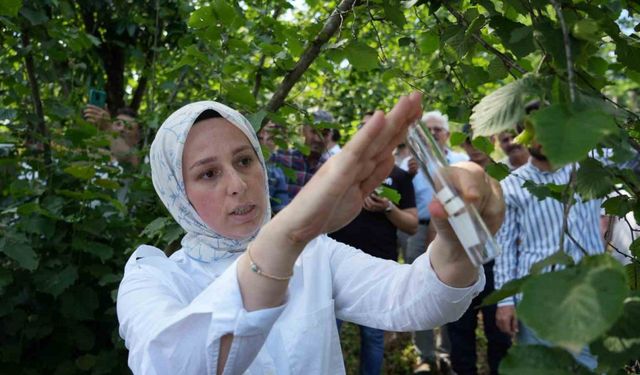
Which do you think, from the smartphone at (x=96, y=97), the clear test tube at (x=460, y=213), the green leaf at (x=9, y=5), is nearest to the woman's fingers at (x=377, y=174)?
the clear test tube at (x=460, y=213)

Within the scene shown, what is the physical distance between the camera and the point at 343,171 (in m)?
0.95

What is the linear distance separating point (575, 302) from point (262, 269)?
1.72 ft

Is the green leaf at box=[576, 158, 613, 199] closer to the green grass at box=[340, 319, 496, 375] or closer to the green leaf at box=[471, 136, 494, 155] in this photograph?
the green leaf at box=[471, 136, 494, 155]

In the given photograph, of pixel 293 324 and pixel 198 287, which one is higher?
pixel 198 287

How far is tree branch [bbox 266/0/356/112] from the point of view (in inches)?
77.4

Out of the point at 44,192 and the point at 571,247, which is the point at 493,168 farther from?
the point at 44,192

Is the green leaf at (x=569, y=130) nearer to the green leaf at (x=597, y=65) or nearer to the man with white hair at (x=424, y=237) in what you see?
the green leaf at (x=597, y=65)

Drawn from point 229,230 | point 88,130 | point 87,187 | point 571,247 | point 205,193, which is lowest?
point 571,247

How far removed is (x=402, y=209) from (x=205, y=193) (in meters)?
3.00

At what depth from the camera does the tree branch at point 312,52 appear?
1.96 meters

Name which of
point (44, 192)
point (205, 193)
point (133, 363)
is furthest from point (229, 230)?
point (44, 192)

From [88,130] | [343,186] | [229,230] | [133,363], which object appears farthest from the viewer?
[88,130]

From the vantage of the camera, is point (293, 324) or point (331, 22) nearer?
point (293, 324)

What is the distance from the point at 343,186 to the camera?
0.95 meters
